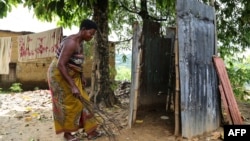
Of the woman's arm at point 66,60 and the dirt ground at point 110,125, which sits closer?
the woman's arm at point 66,60

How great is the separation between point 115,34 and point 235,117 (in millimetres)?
4797

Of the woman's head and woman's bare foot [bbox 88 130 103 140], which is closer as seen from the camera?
the woman's head

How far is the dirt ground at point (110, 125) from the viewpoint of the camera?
4387 mm

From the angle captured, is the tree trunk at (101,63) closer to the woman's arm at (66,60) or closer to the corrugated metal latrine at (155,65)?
the corrugated metal latrine at (155,65)

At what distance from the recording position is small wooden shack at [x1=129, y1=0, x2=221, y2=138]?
13.9ft

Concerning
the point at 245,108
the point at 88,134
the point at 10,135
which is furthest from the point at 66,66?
the point at 245,108

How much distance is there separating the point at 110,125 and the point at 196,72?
158 cm

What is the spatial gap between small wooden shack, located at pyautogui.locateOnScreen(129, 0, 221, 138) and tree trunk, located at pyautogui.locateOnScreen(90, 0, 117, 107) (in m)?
1.32

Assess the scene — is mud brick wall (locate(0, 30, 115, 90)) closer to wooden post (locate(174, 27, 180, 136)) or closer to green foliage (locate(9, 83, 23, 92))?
green foliage (locate(9, 83, 23, 92))

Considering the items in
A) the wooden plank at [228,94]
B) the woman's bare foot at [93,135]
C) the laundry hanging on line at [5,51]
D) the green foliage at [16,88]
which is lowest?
the woman's bare foot at [93,135]

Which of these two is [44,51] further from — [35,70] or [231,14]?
[231,14]

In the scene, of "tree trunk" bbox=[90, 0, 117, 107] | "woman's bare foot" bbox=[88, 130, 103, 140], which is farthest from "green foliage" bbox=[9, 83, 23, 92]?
"woman's bare foot" bbox=[88, 130, 103, 140]

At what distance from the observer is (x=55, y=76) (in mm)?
4086

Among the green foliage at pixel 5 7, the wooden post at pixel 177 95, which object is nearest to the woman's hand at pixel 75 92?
the wooden post at pixel 177 95
